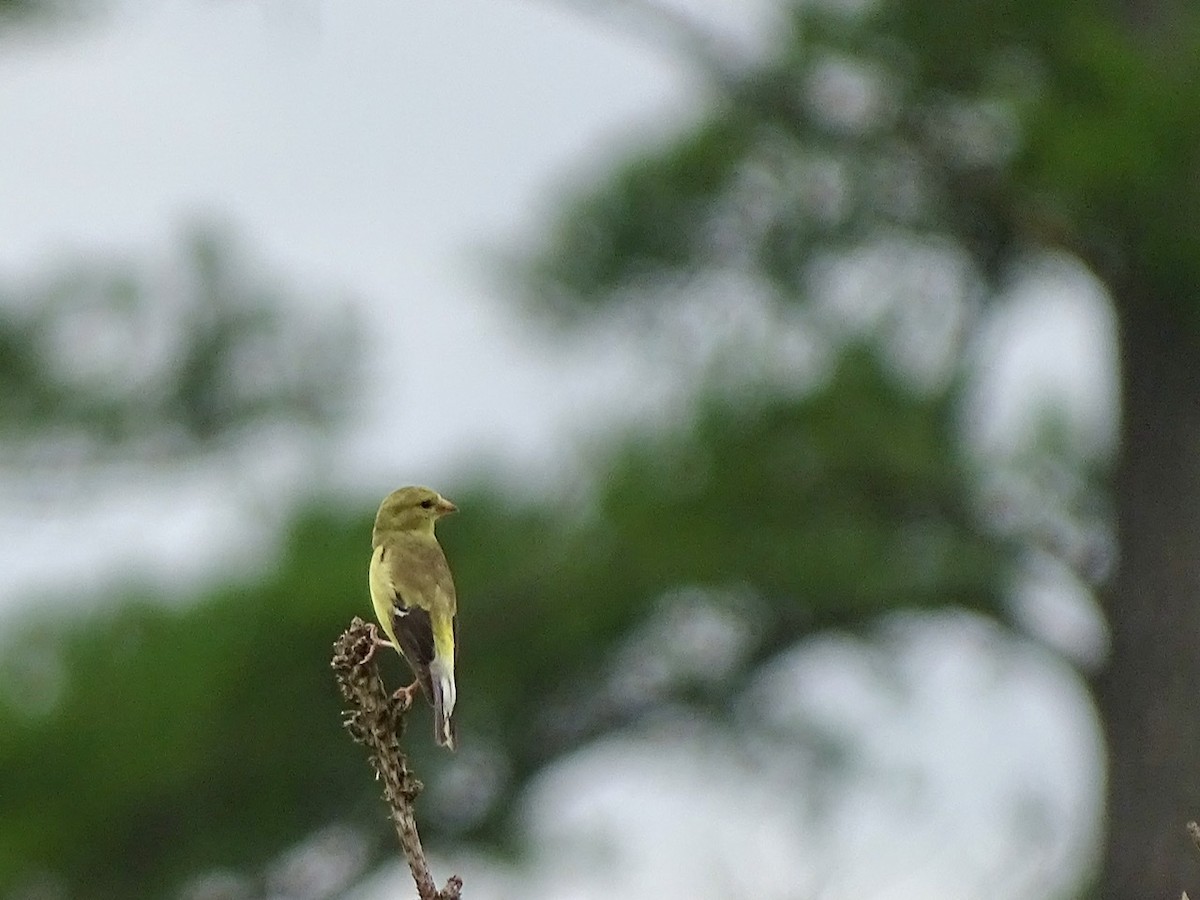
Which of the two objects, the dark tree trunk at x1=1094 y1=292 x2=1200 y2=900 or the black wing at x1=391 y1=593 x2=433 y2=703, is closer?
the black wing at x1=391 y1=593 x2=433 y2=703

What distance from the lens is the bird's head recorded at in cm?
220

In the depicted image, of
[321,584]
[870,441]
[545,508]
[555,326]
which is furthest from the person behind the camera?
[555,326]

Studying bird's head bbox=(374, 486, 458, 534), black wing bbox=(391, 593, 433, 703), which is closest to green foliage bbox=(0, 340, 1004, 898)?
bird's head bbox=(374, 486, 458, 534)

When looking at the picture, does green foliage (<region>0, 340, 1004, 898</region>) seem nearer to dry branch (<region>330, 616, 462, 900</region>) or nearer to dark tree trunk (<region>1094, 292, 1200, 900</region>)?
dark tree trunk (<region>1094, 292, 1200, 900</region>)

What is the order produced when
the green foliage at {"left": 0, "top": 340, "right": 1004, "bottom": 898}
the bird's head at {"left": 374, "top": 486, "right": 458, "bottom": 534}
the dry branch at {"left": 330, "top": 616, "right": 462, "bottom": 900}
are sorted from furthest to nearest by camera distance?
the green foliage at {"left": 0, "top": 340, "right": 1004, "bottom": 898} → the bird's head at {"left": 374, "top": 486, "right": 458, "bottom": 534} → the dry branch at {"left": 330, "top": 616, "right": 462, "bottom": 900}

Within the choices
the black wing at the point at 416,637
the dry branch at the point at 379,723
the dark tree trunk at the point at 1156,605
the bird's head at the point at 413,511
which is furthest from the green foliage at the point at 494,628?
the dry branch at the point at 379,723

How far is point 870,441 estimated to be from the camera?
7461 millimetres

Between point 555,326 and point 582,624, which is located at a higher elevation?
point 555,326

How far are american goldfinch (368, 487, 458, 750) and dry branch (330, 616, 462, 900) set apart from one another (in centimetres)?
32

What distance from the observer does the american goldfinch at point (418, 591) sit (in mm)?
2039

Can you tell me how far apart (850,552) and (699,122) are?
193cm

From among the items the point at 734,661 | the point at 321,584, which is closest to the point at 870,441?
the point at 734,661

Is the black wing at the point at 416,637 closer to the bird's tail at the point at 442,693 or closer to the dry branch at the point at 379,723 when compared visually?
the bird's tail at the point at 442,693

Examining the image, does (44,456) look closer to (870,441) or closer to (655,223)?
(655,223)
